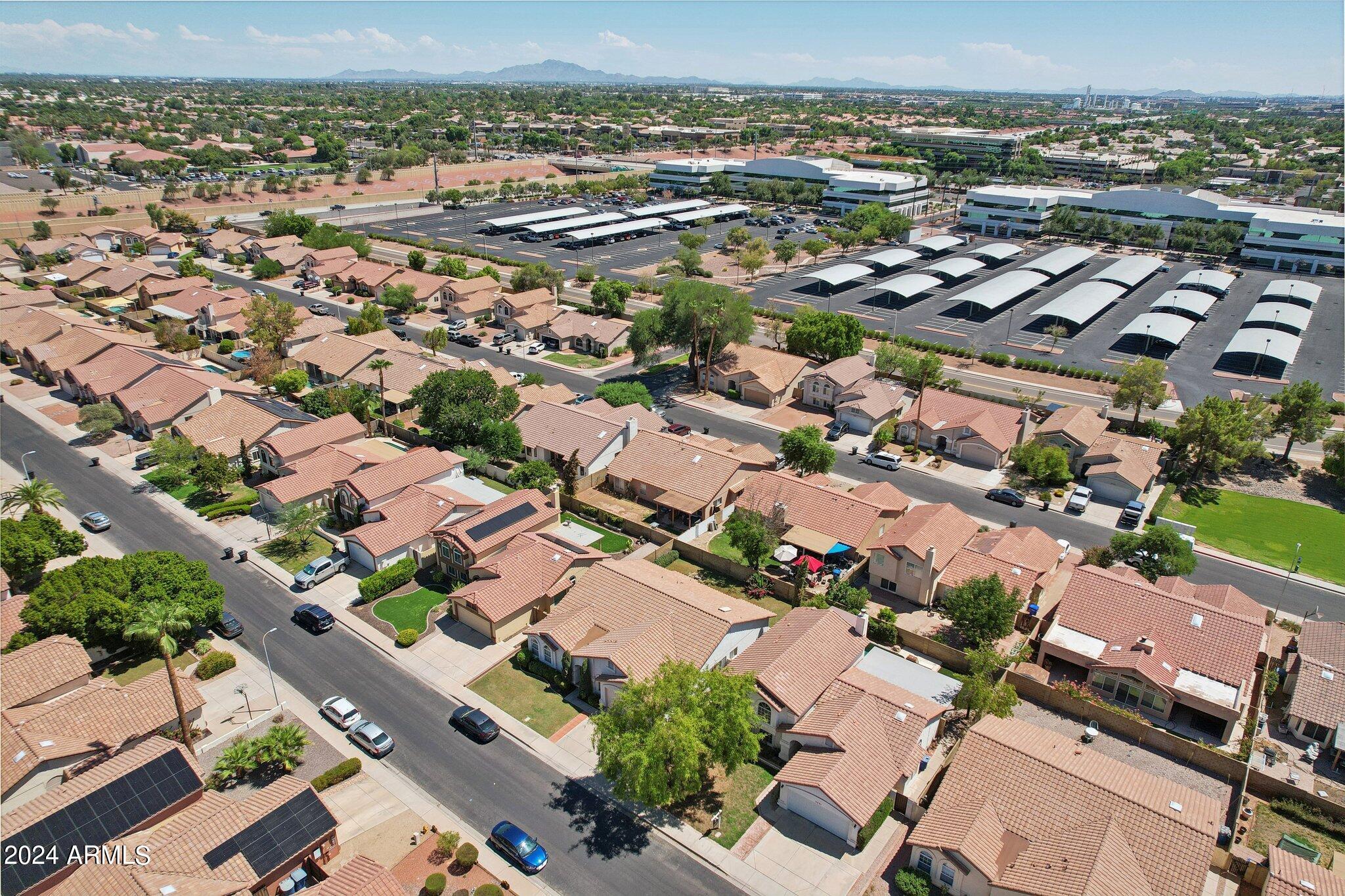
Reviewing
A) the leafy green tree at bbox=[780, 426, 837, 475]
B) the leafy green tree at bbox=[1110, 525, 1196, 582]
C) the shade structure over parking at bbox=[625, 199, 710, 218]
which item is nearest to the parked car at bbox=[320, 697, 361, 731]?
the leafy green tree at bbox=[780, 426, 837, 475]

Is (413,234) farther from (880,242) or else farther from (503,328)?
(880,242)

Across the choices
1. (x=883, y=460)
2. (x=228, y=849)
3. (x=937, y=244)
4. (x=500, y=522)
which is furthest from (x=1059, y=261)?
(x=228, y=849)

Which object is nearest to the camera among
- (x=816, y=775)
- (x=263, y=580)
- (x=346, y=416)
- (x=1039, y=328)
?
(x=816, y=775)

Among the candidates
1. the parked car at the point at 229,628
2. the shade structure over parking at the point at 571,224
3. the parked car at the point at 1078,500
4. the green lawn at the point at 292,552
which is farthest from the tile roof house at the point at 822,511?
the shade structure over parking at the point at 571,224

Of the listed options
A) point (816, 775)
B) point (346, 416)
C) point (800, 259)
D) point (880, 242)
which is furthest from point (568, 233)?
point (816, 775)

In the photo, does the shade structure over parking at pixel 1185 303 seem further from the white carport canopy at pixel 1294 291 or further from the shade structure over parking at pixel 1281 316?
the white carport canopy at pixel 1294 291

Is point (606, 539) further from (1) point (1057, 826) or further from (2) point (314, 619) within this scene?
(1) point (1057, 826)
